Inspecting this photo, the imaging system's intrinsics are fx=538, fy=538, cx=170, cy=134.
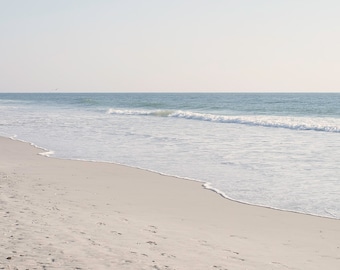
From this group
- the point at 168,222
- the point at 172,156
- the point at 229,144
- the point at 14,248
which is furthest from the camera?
the point at 229,144

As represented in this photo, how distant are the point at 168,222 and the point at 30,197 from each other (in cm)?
256

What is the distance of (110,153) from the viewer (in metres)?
16.8

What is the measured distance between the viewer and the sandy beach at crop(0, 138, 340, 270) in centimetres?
545

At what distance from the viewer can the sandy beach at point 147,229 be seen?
214 inches

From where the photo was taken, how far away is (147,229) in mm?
6898

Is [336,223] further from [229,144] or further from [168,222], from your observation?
[229,144]

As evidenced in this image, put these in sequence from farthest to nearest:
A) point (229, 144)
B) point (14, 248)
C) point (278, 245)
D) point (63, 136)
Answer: point (63, 136), point (229, 144), point (278, 245), point (14, 248)

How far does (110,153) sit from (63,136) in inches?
265

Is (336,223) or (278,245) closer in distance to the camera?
(278,245)

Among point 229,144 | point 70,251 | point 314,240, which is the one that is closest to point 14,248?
point 70,251

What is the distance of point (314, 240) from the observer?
273 inches

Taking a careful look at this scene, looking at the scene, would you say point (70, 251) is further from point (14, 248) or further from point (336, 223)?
point (336, 223)

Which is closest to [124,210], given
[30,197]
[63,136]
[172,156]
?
[30,197]

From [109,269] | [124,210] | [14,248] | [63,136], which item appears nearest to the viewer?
[109,269]
